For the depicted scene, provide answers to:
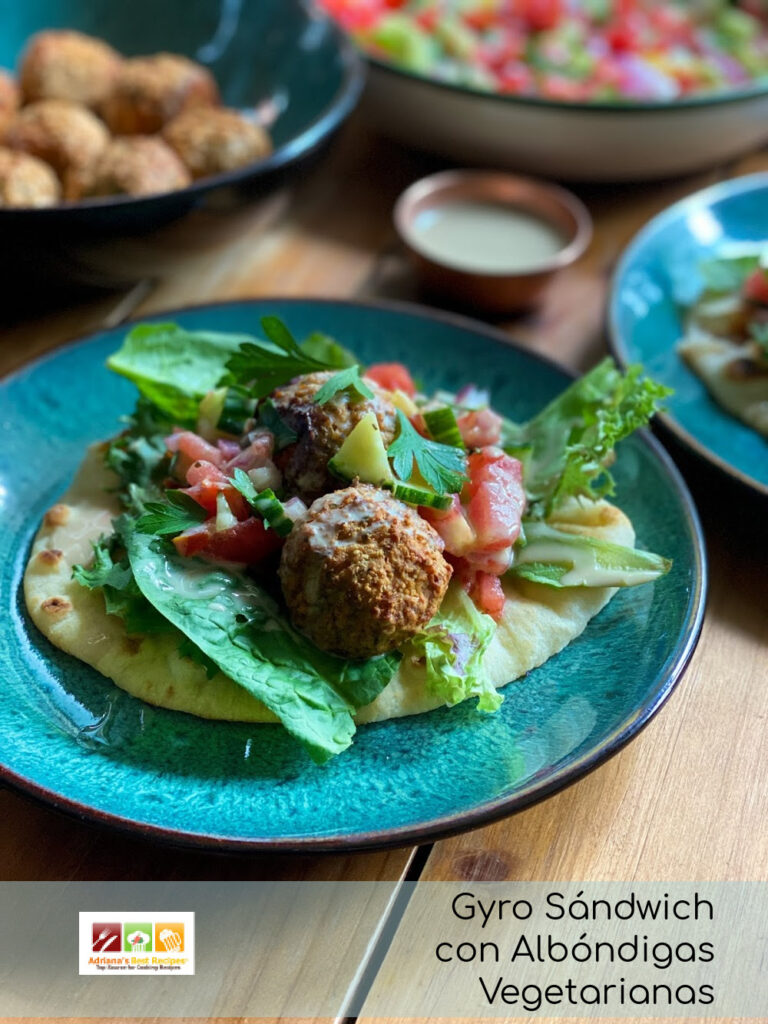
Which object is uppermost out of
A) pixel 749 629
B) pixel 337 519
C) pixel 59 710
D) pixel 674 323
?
pixel 337 519

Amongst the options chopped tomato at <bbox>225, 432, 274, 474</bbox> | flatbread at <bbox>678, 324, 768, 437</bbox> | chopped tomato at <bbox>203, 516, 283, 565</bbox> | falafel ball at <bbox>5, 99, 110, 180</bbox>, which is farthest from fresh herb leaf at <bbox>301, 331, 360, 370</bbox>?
falafel ball at <bbox>5, 99, 110, 180</bbox>

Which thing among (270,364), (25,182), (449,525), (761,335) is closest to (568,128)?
(761,335)

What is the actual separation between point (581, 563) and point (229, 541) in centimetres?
86

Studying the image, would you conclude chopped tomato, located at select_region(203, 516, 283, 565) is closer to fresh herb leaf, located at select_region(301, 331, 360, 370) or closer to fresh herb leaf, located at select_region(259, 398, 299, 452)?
fresh herb leaf, located at select_region(259, 398, 299, 452)

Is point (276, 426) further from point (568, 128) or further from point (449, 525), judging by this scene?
point (568, 128)

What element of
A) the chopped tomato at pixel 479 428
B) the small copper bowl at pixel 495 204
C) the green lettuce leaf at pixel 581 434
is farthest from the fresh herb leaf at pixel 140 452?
the small copper bowl at pixel 495 204

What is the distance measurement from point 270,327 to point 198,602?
0.81 meters

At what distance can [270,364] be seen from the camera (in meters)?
2.69

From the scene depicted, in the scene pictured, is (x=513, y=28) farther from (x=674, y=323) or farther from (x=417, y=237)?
(x=674, y=323)

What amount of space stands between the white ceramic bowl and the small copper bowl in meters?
0.25

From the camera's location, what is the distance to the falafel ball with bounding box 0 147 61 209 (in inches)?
138

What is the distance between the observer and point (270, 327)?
8.96ft

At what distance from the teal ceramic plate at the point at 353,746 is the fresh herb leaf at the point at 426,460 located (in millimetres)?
493

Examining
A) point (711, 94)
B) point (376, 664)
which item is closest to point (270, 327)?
point (376, 664)
